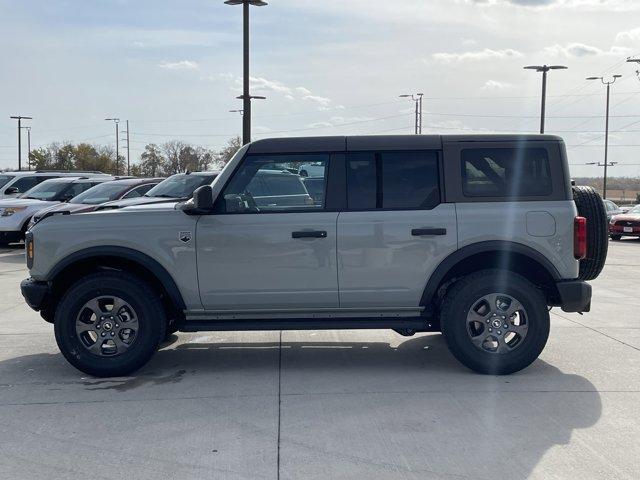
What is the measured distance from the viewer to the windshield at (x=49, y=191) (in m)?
19.0

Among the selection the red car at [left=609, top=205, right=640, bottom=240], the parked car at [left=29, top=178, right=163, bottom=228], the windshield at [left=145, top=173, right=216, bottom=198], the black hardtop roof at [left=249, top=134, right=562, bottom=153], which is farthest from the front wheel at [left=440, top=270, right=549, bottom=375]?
the red car at [left=609, top=205, right=640, bottom=240]

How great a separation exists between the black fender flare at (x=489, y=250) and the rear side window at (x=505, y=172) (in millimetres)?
426

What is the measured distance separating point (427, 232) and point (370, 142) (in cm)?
91

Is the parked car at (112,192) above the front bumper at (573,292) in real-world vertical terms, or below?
above

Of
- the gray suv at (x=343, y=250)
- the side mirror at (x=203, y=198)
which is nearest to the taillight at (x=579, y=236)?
the gray suv at (x=343, y=250)

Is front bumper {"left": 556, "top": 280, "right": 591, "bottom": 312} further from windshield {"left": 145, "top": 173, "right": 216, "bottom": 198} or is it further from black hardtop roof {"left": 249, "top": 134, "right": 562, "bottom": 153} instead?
windshield {"left": 145, "top": 173, "right": 216, "bottom": 198}

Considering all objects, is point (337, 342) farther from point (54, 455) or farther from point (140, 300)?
point (54, 455)

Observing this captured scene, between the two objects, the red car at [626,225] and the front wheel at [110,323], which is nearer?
the front wheel at [110,323]

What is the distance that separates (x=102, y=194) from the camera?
16375mm

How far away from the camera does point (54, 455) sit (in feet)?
14.9

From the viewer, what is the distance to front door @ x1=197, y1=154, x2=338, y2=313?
6.13 meters

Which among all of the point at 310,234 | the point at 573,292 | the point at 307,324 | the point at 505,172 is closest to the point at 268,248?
the point at 310,234

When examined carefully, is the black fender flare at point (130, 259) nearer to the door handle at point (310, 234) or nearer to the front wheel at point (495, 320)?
the door handle at point (310, 234)

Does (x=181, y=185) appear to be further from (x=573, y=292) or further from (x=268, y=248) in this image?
(x=573, y=292)
